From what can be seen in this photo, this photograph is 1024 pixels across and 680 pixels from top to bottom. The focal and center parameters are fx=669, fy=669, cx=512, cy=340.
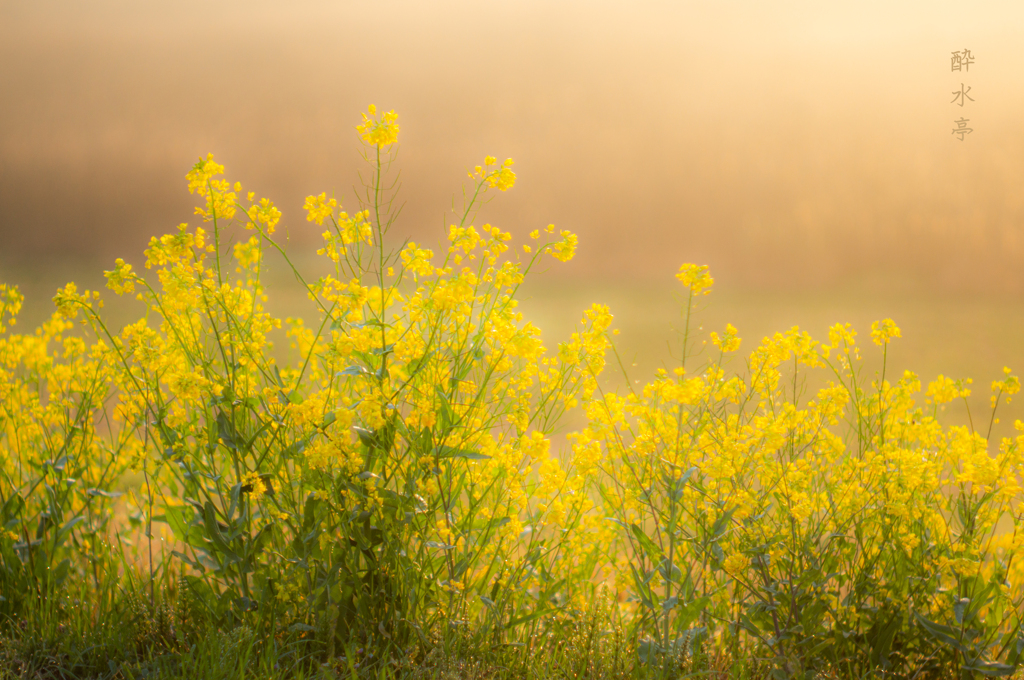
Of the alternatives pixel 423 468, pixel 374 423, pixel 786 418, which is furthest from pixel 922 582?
pixel 374 423

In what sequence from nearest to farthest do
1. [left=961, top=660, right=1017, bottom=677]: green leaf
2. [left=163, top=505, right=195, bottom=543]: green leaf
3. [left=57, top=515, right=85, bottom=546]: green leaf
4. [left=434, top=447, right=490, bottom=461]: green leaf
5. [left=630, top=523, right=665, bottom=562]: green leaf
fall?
1. [left=434, top=447, right=490, bottom=461]: green leaf
2. [left=961, top=660, right=1017, bottom=677]: green leaf
3. [left=630, top=523, right=665, bottom=562]: green leaf
4. [left=163, top=505, right=195, bottom=543]: green leaf
5. [left=57, top=515, right=85, bottom=546]: green leaf

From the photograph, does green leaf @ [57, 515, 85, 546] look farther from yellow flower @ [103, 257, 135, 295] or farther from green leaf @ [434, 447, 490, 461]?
green leaf @ [434, 447, 490, 461]

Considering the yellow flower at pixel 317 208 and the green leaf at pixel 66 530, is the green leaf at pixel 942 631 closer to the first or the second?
the yellow flower at pixel 317 208

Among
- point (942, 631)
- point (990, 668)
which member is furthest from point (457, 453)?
point (990, 668)

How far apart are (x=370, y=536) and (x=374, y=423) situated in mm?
450

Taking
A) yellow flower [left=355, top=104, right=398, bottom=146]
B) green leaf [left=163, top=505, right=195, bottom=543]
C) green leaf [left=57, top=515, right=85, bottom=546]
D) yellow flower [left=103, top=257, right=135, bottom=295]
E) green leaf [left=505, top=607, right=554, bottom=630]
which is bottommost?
green leaf [left=505, top=607, right=554, bottom=630]

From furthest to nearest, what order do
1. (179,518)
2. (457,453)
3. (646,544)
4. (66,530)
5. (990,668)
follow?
(66,530), (179,518), (646,544), (990,668), (457,453)

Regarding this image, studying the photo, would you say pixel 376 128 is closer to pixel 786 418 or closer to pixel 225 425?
pixel 225 425

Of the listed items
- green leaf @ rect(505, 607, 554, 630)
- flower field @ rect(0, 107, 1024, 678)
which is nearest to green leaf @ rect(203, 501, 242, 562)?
flower field @ rect(0, 107, 1024, 678)

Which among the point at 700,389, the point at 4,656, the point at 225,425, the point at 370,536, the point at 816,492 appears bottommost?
the point at 4,656

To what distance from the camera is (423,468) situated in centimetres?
216

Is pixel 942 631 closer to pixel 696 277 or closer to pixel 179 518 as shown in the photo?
pixel 696 277

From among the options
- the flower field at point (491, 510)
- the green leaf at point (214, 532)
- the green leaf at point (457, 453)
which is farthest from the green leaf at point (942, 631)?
the green leaf at point (214, 532)

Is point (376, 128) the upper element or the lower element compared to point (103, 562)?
upper
